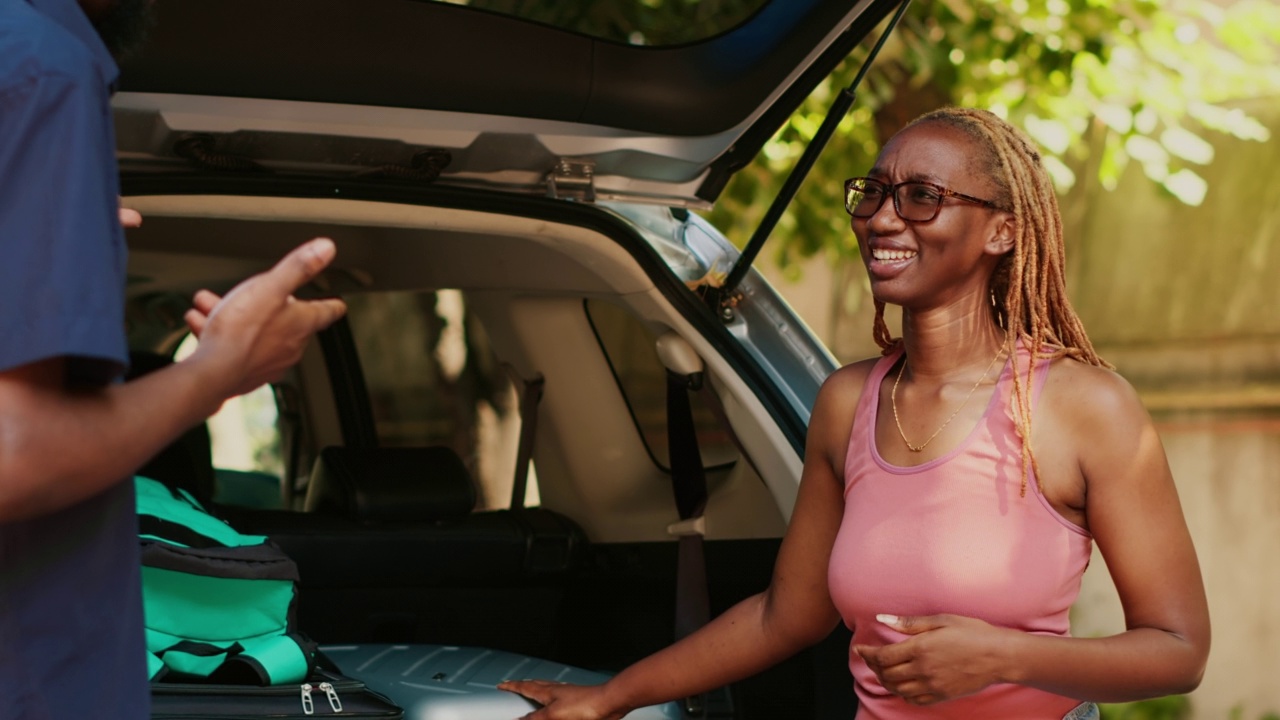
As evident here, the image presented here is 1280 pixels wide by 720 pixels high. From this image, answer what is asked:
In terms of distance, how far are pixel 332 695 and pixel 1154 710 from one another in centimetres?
459

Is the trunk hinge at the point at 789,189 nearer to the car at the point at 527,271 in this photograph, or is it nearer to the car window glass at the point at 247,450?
the car at the point at 527,271

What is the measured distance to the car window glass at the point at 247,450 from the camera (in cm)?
Result: 392

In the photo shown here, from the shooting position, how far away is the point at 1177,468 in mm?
6008

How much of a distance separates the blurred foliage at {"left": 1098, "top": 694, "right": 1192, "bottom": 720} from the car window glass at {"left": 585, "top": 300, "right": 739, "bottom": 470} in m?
3.13

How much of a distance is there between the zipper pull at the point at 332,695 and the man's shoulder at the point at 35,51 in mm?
1148

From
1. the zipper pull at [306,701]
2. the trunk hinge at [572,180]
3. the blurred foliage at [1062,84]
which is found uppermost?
the blurred foliage at [1062,84]

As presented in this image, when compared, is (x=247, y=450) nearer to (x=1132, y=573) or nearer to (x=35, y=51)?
(x=1132, y=573)

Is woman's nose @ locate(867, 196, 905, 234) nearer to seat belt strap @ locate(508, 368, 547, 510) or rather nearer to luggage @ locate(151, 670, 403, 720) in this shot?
luggage @ locate(151, 670, 403, 720)

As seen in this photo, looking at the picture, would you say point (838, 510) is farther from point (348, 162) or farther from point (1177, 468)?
point (1177, 468)

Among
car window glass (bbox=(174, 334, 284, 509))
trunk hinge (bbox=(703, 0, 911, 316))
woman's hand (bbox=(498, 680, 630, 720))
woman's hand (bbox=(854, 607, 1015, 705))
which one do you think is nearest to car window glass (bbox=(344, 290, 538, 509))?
car window glass (bbox=(174, 334, 284, 509))

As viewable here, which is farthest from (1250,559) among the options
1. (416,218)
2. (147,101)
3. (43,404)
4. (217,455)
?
(43,404)

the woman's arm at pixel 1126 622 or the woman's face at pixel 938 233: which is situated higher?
the woman's face at pixel 938 233

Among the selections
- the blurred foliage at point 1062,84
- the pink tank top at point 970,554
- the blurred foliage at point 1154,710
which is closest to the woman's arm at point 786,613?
the pink tank top at point 970,554

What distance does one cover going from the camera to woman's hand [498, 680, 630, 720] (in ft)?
7.16
